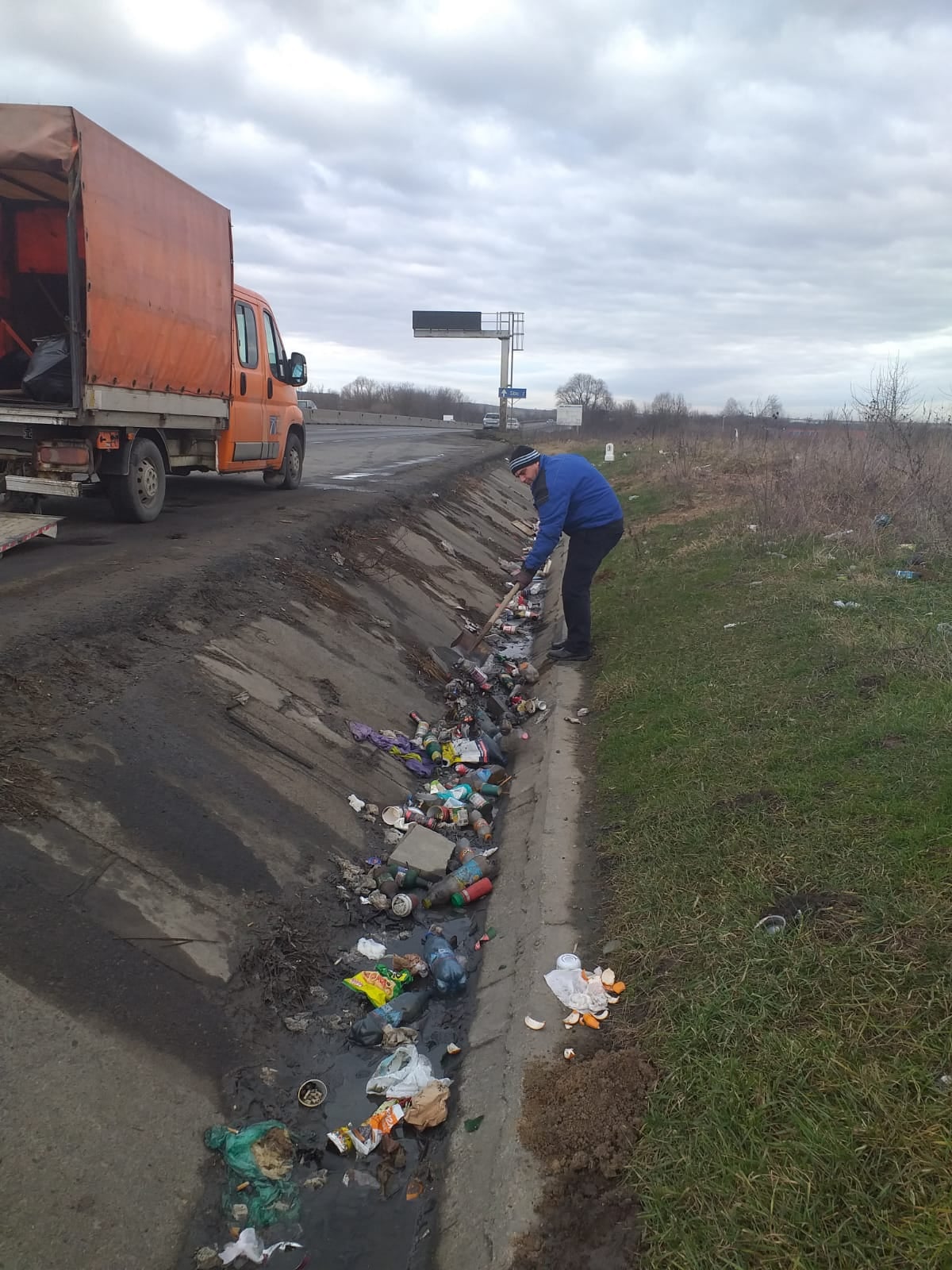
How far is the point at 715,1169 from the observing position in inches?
97.3

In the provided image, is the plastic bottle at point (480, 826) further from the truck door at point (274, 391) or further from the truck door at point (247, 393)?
the truck door at point (274, 391)

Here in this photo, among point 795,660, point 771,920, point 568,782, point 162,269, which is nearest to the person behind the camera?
point 771,920

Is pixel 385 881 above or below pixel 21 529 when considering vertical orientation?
below

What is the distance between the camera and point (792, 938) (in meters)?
3.32

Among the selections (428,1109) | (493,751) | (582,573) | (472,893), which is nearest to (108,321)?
(582,573)

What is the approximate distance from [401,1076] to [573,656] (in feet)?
17.3

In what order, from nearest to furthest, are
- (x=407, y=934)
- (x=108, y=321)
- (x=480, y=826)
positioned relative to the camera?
(x=407, y=934)
(x=480, y=826)
(x=108, y=321)

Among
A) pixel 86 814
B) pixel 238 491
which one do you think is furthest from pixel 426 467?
pixel 86 814

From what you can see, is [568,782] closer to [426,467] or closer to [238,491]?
[238,491]

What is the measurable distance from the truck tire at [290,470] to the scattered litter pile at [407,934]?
5.09 m

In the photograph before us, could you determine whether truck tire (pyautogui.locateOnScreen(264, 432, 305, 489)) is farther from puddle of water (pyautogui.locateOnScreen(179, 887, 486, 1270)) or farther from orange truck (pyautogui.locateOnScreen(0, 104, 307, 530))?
puddle of water (pyautogui.locateOnScreen(179, 887, 486, 1270))

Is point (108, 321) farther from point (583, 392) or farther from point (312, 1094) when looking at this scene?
point (583, 392)

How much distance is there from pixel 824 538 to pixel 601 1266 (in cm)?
972

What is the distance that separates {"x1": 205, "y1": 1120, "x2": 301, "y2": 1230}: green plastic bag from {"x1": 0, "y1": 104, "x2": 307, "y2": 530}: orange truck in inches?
234
